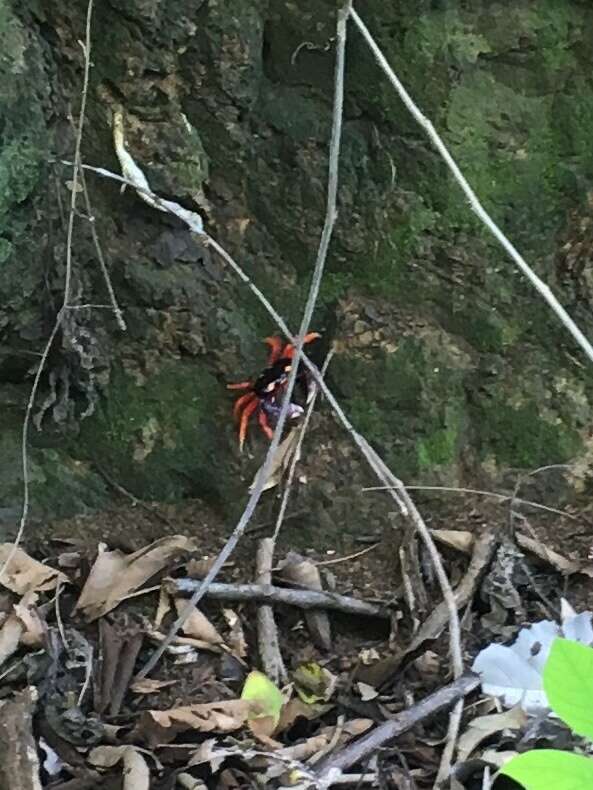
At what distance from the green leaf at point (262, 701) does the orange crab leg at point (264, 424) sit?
57 cm

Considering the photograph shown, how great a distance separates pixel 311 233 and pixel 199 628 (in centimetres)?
93

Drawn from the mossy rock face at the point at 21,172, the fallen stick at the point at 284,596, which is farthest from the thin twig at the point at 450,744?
Answer: the mossy rock face at the point at 21,172

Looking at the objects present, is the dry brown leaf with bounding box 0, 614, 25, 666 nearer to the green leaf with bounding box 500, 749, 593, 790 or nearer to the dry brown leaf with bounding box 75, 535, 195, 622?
the dry brown leaf with bounding box 75, 535, 195, 622

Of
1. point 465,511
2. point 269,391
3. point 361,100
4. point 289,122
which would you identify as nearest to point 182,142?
point 289,122

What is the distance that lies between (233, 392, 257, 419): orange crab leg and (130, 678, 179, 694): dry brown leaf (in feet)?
2.11

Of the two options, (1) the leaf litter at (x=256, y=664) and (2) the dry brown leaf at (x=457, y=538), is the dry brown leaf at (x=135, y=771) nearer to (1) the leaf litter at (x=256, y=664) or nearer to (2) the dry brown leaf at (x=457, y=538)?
(1) the leaf litter at (x=256, y=664)

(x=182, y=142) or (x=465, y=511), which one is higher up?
(x=182, y=142)

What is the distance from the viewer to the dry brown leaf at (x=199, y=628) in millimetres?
2057

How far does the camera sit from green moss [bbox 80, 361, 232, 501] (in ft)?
7.60

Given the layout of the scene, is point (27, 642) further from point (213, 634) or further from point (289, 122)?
point (289, 122)

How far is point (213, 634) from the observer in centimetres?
206

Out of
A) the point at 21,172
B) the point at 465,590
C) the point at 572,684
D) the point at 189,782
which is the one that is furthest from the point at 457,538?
the point at 21,172

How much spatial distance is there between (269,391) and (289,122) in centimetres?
61

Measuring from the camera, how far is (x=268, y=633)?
2039 millimetres
